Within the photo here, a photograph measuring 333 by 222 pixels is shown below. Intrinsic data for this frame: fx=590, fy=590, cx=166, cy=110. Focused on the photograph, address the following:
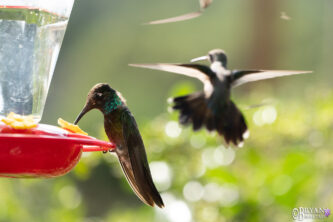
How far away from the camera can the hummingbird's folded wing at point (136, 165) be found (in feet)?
10.0

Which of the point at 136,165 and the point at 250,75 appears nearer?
the point at 136,165

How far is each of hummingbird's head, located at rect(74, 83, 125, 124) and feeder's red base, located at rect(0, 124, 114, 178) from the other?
47 centimetres

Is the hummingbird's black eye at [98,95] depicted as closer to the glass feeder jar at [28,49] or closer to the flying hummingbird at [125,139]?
the flying hummingbird at [125,139]

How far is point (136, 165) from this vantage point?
3.16 metres

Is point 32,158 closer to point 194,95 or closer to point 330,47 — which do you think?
point 194,95

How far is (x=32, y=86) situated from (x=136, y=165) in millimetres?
845

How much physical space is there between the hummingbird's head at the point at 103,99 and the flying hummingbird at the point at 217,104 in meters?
0.95

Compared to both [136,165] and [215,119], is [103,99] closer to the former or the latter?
[136,165]

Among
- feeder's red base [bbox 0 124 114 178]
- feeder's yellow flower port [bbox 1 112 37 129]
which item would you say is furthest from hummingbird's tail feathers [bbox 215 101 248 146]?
feeder's yellow flower port [bbox 1 112 37 129]

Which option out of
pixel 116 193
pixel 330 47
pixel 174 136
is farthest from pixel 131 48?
pixel 174 136

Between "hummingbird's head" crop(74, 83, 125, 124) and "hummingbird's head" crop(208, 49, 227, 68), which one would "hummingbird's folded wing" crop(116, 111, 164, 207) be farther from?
"hummingbird's head" crop(208, 49, 227, 68)

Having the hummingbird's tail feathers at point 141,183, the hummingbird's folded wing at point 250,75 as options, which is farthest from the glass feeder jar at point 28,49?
the hummingbird's folded wing at point 250,75

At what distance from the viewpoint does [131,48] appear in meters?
16.1

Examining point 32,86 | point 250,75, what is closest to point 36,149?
point 32,86
